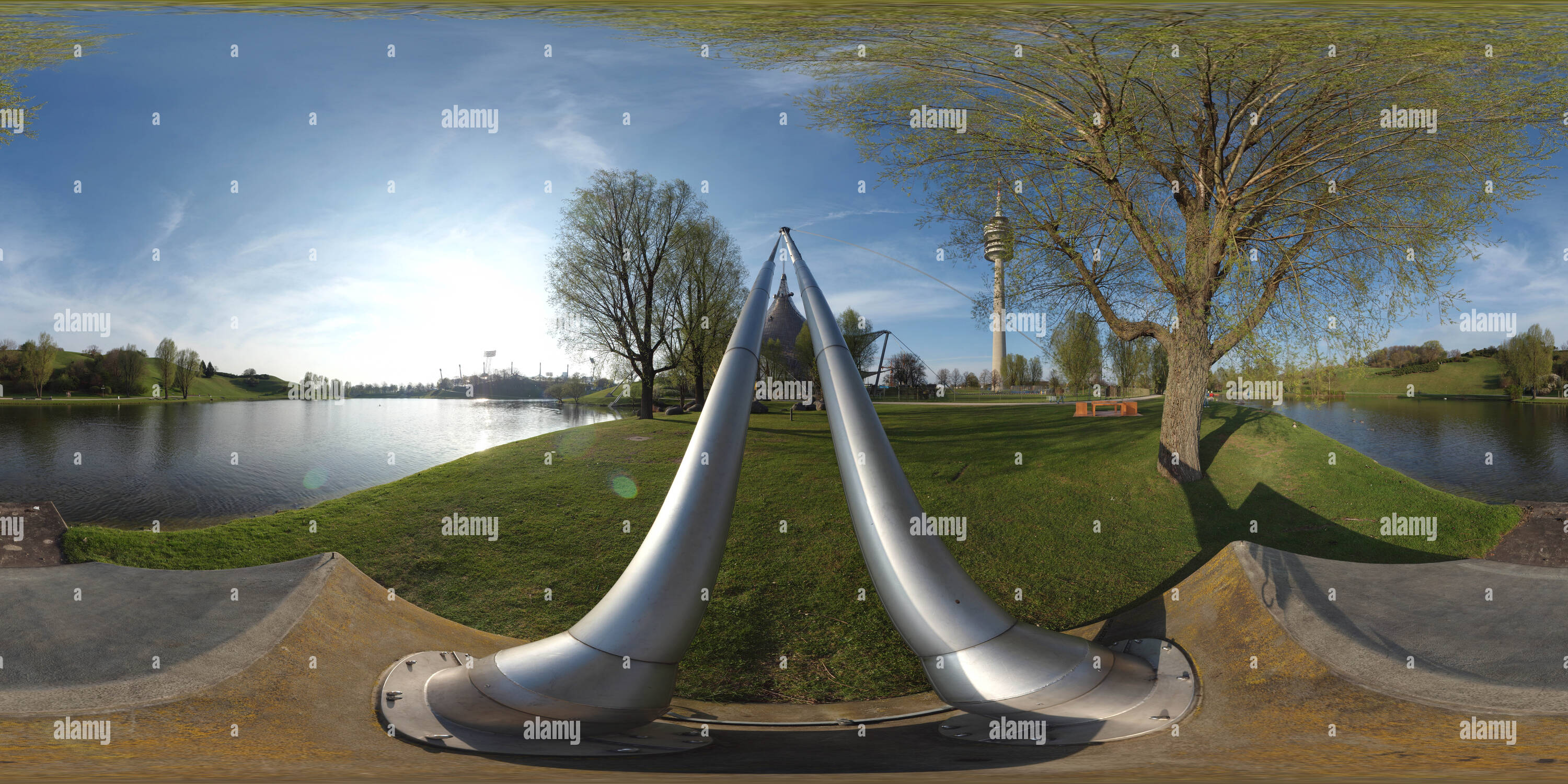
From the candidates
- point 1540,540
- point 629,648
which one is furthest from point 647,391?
point 1540,540

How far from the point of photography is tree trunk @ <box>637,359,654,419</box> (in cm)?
1627

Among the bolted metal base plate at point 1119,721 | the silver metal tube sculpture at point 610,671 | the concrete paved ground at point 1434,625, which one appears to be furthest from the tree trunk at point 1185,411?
the silver metal tube sculpture at point 610,671

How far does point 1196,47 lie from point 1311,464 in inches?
280

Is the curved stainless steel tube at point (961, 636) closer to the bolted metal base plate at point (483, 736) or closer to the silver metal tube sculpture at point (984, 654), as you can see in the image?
the silver metal tube sculpture at point (984, 654)

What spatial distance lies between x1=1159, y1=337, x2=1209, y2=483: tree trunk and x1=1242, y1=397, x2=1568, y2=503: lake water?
2433 millimetres

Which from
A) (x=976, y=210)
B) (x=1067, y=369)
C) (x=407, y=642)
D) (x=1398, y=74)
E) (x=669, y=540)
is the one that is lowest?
(x=407, y=642)

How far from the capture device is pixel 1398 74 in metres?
6.11

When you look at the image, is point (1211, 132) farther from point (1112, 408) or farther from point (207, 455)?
point (207, 455)

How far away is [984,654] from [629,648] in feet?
6.96

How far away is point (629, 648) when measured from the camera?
288cm

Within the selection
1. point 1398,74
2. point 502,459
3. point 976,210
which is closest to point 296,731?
point 502,459

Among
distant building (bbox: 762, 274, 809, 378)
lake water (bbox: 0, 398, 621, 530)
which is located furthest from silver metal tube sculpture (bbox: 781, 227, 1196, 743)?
distant building (bbox: 762, 274, 809, 378)

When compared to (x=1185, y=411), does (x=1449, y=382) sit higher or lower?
higher

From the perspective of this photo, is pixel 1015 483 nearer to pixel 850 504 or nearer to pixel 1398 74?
pixel 850 504
